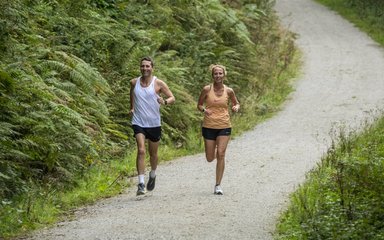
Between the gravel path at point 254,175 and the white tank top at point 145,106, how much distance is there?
1.19 metres

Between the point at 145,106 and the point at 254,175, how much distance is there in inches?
127

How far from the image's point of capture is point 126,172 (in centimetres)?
1499

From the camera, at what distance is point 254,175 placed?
14867 millimetres

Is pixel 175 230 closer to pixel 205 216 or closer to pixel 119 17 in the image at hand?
pixel 205 216

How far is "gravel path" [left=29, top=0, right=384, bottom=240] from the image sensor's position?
406 inches

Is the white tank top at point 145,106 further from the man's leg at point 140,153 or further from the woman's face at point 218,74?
the woman's face at point 218,74

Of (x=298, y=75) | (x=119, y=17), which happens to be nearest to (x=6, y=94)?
(x=119, y=17)

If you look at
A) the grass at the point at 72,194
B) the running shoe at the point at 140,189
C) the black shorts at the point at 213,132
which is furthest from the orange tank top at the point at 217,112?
the grass at the point at 72,194

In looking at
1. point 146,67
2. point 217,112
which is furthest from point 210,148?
point 146,67

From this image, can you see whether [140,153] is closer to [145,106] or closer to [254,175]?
[145,106]

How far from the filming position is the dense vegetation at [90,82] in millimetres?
12227

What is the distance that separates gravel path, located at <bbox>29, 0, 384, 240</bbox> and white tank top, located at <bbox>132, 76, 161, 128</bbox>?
3.90 ft

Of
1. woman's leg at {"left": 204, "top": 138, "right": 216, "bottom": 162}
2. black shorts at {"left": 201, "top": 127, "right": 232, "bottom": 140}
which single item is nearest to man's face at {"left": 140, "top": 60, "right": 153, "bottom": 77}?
black shorts at {"left": 201, "top": 127, "right": 232, "bottom": 140}

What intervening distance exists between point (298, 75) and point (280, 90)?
314cm
